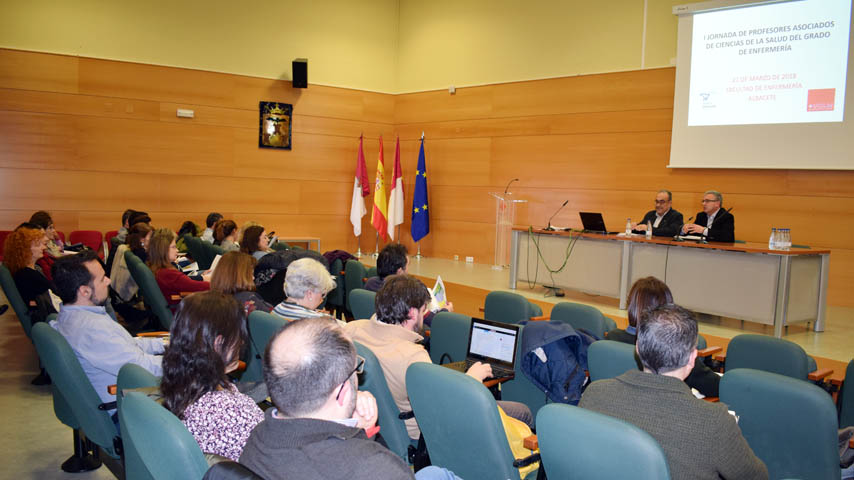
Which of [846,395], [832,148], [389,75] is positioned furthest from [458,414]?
[389,75]

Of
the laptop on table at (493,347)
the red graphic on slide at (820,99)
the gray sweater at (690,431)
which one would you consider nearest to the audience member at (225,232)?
the laptop on table at (493,347)

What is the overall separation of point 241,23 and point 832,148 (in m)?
8.76

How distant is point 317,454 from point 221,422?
2.01 feet

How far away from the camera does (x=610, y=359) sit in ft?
9.09

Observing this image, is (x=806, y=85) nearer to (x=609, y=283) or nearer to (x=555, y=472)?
(x=609, y=283)

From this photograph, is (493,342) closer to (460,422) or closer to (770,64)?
(460,422)

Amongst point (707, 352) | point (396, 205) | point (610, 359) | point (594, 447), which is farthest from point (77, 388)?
point (396, 205)

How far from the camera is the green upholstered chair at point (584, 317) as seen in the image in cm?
378

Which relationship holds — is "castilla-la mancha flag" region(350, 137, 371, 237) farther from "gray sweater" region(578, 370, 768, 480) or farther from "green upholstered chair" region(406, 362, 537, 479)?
"gray sweater" region(578, 370, 768, 480)

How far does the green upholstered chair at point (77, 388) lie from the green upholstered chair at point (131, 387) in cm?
41

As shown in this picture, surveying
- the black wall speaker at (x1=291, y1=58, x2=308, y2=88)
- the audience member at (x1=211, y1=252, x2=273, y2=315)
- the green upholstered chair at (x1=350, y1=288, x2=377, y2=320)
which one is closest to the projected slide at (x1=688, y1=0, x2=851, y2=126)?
the green upholstered chair at (x1=350, y1=288, x2=377, y2=320)

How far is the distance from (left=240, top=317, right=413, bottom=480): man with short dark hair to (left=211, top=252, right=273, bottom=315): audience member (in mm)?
2226

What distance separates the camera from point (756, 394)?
94.0 inches

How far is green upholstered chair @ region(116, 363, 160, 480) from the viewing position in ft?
6.38
